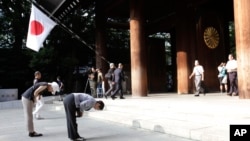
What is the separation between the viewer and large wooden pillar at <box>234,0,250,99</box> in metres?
9.76

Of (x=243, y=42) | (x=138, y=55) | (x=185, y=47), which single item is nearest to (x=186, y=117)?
(x=243, y=42)

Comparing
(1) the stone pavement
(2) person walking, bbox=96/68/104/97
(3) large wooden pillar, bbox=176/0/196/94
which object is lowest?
(1) the stone pavement

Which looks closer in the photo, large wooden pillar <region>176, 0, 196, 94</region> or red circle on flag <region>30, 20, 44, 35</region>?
red circle on flag <region>30, 20, 44, 35</region>

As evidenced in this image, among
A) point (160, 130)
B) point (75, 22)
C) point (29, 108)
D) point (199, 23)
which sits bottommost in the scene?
point (160, 130)

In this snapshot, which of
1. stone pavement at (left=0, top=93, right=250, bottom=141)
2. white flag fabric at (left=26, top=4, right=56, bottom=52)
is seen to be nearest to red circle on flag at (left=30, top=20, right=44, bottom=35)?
white flag fabric at (left=26, top=4, right=56, bottom=52)

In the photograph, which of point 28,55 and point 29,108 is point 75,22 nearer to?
point 28,55

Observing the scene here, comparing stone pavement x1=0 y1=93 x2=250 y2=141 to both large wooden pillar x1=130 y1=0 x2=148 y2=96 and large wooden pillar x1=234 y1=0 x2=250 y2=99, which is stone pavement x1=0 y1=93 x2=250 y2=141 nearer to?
large wooden pillar x1=234 y1=0 x2=250 y2=99

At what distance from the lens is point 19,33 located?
1082 inches

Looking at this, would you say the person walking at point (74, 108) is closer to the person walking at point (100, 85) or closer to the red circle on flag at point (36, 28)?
the red circle on flag at point (36, 28)

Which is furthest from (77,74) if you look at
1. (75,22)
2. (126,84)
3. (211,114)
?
(211,114)

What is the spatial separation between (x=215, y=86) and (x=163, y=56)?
23.9 ft

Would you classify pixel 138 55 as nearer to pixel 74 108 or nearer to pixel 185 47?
pixel 185 47

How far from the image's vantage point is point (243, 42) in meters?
9.83

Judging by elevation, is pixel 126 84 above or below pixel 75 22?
below
